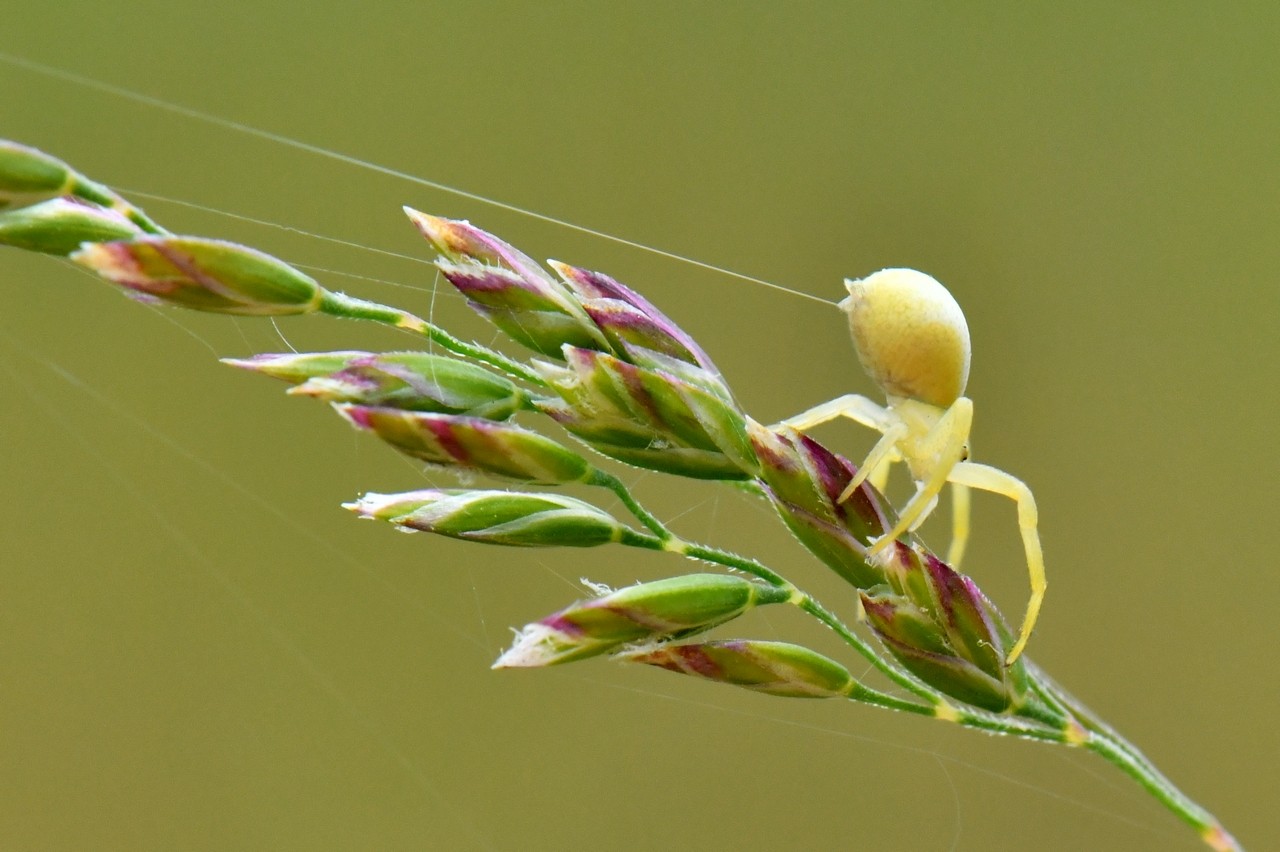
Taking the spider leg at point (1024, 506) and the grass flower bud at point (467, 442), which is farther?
the spider leg at point (1024, 506)

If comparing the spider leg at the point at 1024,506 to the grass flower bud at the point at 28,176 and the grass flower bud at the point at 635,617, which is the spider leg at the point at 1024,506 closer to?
the grass flower bud at the point at 635,617

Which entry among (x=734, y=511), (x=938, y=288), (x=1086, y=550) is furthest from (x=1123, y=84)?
(x=938, y=288)

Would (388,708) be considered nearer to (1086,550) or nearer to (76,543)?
(76,543)

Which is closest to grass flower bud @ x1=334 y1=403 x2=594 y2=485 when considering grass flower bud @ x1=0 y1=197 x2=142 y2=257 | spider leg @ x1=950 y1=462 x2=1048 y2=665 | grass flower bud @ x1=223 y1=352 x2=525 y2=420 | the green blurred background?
grass flower bud @ x1=223 y1=352 x2=525 y2=420

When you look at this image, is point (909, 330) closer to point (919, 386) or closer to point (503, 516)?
point (919, 386)

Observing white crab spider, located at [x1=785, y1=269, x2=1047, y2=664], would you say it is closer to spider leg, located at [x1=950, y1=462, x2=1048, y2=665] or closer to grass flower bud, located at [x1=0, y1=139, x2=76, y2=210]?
spider leg, located at [x1=950, y1=462, x2=1048, y2=665]

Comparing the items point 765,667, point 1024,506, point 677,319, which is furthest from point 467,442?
point 677,319

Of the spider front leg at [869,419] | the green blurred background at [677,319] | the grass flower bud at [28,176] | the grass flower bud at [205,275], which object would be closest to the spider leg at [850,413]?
the spider front leg at [869,419]
